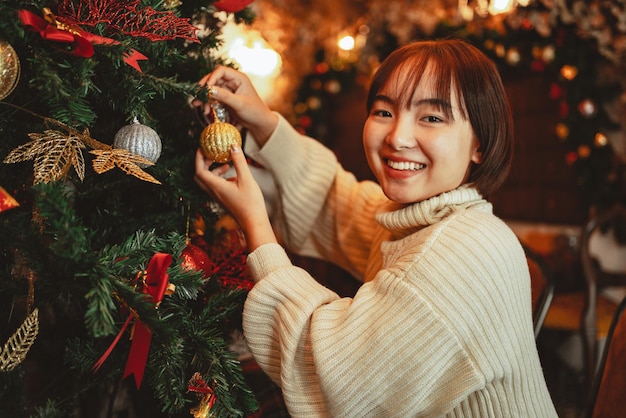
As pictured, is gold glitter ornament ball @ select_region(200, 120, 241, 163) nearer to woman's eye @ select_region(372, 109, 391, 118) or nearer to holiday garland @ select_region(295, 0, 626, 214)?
woman's eye @ select_region(372, 109, 391, 118)

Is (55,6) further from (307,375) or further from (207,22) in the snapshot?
(307,375)

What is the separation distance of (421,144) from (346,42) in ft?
11.4

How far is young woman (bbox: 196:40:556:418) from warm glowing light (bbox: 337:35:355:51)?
3.30m

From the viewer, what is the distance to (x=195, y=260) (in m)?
0.85

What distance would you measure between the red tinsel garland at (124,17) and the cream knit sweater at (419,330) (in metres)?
0.40

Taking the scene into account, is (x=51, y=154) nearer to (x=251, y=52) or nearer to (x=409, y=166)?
(x=409, y=166)

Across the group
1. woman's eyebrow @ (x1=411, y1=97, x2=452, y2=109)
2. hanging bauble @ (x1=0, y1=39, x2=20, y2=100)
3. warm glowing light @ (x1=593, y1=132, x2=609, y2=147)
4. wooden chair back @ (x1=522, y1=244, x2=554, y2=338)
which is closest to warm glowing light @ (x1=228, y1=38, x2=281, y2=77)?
warm glowing light @ (x1=593, y1=132, x2=609, y2=147)

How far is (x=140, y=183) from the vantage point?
3.03 ft

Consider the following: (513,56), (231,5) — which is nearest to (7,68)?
(231,5)

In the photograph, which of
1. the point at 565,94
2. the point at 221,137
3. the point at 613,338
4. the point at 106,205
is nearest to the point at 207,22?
the point at 221,137

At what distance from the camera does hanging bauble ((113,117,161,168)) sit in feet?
2.47

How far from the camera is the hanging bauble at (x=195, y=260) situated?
827 millimetres

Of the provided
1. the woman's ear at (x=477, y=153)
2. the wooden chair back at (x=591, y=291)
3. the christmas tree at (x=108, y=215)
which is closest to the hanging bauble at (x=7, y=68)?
the christmas tree at (x=108, y=215)

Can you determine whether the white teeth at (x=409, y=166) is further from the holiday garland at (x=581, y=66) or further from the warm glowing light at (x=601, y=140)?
the warm glowing light at (x=601, y=140)
